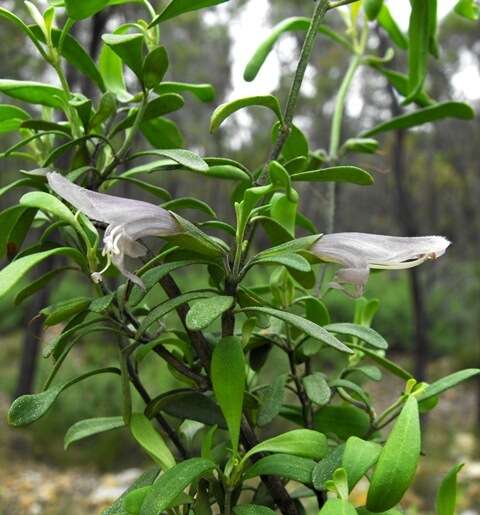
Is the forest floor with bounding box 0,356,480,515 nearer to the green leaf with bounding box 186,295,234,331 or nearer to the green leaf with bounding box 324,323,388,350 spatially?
the green leaf with bounding box 324,323,388,350

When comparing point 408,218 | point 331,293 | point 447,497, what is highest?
point 447,497

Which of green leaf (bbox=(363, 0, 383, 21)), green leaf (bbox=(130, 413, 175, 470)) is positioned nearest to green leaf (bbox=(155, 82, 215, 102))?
green leaf (bbox=(363, 0, 383, 21))

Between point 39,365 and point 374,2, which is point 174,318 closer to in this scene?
point 39,365

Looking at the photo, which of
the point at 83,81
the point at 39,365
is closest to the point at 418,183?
the point at 39,365

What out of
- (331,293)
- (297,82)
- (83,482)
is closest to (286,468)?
(297,82)

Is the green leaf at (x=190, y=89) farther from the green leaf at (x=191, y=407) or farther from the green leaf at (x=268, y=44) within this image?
the green leaf at (x=191, y=407)

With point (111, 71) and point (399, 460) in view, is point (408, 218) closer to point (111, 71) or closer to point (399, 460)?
point (111, 71)

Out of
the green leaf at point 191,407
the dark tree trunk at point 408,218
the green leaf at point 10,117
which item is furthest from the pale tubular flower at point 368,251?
the dark tree trunk at point 408,218
